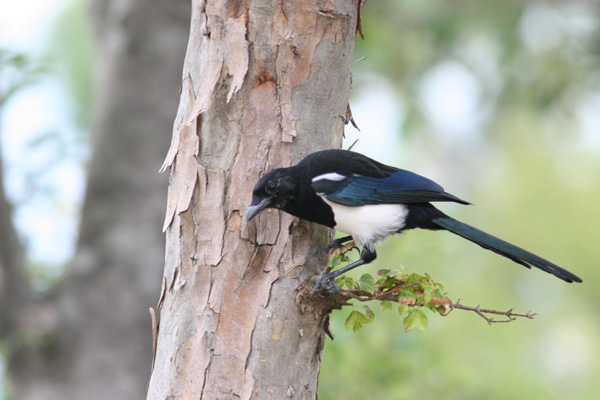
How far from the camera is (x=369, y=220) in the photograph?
8.50ft

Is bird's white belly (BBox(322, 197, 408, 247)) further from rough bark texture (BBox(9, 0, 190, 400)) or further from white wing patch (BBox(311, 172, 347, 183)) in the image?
rough bark texture (BBox(9, 0, 190, 400))

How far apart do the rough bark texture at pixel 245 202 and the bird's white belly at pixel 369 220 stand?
10cm

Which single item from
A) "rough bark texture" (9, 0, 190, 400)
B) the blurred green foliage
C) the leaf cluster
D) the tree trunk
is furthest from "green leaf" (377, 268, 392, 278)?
the tree trunk

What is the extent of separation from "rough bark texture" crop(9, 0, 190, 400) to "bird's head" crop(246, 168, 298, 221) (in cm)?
244

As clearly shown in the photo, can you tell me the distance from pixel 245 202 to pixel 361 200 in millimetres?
440

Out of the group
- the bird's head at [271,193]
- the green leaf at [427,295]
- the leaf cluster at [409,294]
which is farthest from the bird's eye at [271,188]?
the green leaf at [427,295]

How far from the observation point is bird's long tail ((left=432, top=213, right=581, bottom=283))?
2.22 meters

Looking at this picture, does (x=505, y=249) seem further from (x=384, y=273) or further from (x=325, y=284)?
(x=325, y=284)

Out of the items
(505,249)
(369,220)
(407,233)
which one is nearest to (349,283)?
(369,220)

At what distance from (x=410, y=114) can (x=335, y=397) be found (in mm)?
3846

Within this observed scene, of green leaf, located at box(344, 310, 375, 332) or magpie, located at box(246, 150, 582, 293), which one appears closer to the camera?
green leaf, located at box(344, 310, 375, 332)

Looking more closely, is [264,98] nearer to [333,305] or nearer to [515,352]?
[333,305]

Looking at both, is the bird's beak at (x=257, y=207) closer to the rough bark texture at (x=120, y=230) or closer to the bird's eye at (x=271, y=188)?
the bird's eye at (x=271, y=188)

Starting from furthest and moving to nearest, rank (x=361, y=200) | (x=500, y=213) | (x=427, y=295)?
(x=500, y=213) → (x=361, y=200) → (x=427, y=295)
